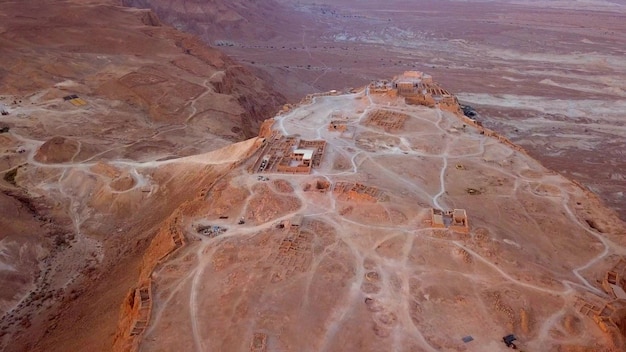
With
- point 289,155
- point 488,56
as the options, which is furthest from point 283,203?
point 488,56

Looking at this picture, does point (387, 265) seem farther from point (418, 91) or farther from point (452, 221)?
point (418, 91)

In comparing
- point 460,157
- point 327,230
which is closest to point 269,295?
point 327,230

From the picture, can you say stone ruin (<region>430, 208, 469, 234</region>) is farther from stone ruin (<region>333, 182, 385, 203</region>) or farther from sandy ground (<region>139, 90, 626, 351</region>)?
stone ruin (<region>333, 182, 385, 203</region>)

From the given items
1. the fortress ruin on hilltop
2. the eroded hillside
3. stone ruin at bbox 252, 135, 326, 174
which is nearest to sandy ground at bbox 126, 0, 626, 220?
the fortress ruin on hilltop

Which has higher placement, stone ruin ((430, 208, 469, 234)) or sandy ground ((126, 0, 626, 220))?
stone ruin ((430, 208, 469, 234))

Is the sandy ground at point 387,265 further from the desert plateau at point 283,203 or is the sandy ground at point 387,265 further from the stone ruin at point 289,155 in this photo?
the stone ruin at point 289,155

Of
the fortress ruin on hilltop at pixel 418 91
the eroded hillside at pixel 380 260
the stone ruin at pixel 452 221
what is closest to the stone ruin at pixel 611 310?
the eroded hillside at pixel 380 260

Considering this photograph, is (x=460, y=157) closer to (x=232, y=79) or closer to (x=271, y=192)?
(x=271, y=192)
